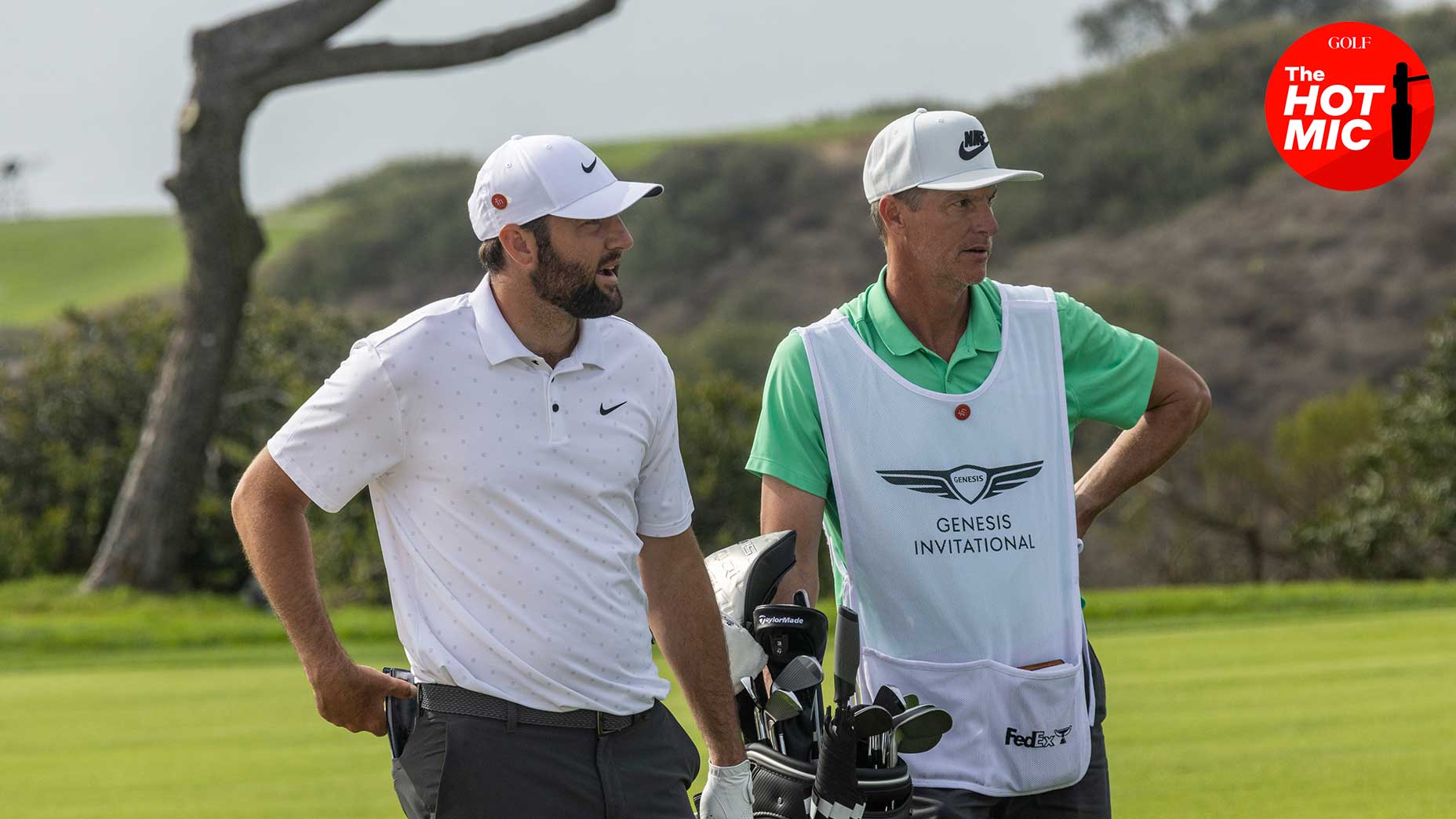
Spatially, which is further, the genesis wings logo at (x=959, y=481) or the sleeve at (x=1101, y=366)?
the sleeve at (x=1101, y=366)

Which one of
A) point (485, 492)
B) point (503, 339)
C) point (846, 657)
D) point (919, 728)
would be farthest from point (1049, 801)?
point (503, 339)

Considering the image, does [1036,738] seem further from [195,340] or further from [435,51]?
[435,51]

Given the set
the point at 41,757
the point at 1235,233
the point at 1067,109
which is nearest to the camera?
the point at 41,757

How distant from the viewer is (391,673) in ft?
10.8

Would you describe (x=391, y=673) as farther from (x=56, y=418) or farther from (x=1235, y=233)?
(x=1235, y=233)

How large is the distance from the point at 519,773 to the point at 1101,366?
1.42m

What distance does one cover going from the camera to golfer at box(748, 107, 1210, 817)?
3.30 metres

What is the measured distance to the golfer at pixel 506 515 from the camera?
3.08 metres

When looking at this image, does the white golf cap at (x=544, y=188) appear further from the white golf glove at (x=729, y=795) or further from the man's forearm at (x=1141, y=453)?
the man's forearm at (x=1141, y=453)

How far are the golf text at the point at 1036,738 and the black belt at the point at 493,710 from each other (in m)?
0.75

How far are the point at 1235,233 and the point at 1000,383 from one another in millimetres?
39186

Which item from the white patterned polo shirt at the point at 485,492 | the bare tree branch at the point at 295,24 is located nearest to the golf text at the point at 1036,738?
the white patterned polo shirt at the point at 485,492

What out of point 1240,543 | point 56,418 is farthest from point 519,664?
point 1240,543

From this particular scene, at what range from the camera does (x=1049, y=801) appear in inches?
133
